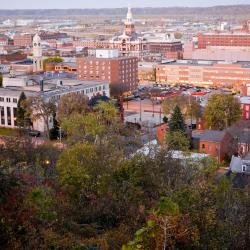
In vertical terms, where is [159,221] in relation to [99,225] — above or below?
above

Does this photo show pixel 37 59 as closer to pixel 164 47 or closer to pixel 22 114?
pixel 164 47

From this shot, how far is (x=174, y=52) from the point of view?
57.8 metres

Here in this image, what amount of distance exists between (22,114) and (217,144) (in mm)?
9913

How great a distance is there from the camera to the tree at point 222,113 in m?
24.7

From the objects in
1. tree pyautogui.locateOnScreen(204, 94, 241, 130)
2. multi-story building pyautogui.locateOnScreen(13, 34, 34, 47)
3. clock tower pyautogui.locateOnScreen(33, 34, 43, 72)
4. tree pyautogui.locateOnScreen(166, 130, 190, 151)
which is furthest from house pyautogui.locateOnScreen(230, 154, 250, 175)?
multi-story building pyautogui.locateOnScreen(13, 34, 34, 47)

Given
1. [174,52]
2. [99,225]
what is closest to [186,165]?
[99,225]

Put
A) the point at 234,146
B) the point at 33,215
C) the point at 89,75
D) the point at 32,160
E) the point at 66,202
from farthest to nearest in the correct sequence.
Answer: the point at 89,75, the point at 234,146, the point at 32,160, the point at 66,202, the point at 33,215

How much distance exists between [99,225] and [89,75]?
2988cm

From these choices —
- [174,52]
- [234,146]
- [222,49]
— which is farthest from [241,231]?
[174,52]

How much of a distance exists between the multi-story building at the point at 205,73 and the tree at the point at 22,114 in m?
19.8

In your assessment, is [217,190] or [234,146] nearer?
[217,190]

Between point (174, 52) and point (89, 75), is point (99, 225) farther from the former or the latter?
point (174, 52)

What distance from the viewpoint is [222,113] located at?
81.1 ft

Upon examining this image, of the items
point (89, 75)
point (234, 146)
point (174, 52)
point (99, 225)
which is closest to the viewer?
point (99, 225)
